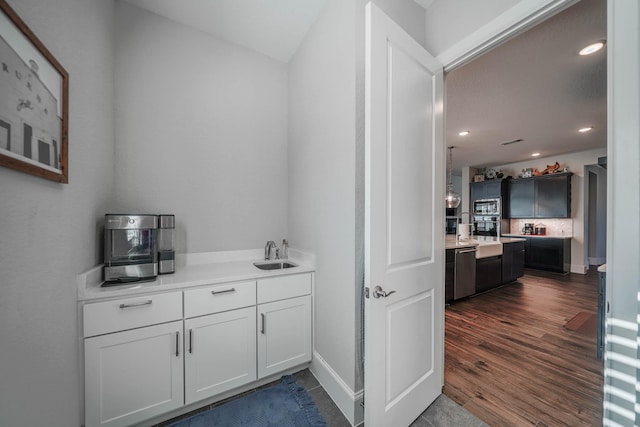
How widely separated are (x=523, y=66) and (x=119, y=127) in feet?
11.8

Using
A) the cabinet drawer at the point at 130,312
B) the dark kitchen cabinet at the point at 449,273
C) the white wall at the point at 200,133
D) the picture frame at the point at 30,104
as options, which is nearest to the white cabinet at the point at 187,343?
the cabinet drawer at the point at 130,312

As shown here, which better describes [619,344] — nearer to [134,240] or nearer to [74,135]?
[134,240]

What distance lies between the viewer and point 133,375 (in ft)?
4.35

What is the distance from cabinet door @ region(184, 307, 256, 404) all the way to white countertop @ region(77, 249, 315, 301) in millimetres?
240

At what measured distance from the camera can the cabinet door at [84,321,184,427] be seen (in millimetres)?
1247

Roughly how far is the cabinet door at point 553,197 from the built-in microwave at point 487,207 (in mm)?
800

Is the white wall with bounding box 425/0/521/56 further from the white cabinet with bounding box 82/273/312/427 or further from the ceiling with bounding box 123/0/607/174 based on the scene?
the white cabinet with bounding box 82/273/312/427

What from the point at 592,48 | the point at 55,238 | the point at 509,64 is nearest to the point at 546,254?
the point at 592,48

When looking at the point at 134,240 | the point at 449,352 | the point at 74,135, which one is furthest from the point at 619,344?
the point at 74,135

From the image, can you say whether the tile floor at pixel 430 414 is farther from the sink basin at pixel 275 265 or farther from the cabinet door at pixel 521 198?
the cabinet door at pixel 521 198

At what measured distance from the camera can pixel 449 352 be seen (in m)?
2.19

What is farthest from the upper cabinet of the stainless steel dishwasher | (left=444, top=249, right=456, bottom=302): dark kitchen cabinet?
(left=444, top=249, right=456, bottom=302): dark kitchen cabinet

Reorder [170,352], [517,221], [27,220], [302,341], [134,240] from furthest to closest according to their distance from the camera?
[517,221]
[302,341]
[134,240]
[170,352]
[27,220]

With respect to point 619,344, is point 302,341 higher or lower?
lower
